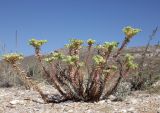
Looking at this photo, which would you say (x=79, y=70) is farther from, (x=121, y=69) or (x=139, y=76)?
(x=139, y=76)

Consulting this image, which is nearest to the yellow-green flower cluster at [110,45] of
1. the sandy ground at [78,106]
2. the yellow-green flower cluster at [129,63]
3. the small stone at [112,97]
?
the yellow-green flower cluster at [129,63]

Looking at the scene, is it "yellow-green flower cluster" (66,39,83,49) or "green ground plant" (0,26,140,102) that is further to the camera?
"yellow-green flower cluster" (66,39,83,49)

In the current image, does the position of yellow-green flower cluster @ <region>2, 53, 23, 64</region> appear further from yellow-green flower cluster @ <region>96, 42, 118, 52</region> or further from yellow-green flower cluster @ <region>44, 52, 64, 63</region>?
yellow-green flower cluster @ <region>96, 42, 118, 52</region>

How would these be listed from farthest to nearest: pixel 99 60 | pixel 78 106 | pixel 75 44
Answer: pixel 75 44, pixel 99 60, pixel 78 106

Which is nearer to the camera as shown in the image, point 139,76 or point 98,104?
point 98,104

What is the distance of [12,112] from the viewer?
9016 mm

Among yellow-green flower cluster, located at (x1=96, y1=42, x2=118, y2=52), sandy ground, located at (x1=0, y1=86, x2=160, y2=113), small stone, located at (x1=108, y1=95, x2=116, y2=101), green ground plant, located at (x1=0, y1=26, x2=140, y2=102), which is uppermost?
yellow-green flower cluster, located at (x1=96, y1=42, x2=118, y2=52)

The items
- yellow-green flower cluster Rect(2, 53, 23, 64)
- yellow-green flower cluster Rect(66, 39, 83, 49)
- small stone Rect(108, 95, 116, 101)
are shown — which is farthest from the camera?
small stone Rect(108, 95, 116, 101)

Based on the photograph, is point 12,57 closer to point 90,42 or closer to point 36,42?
point 36,42

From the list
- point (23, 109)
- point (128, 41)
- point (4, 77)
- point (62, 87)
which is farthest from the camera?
point (4, 77)

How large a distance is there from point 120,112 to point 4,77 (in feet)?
26.9

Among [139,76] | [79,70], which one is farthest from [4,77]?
[79,70]

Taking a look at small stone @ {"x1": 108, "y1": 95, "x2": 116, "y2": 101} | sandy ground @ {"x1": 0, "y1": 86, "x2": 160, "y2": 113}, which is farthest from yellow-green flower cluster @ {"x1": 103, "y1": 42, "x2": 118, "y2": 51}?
small stone @ {"x1": 108, "y1": 95, "x2": 116, "y2": 101}

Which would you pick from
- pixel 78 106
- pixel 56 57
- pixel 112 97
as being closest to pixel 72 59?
pixel 56 57
